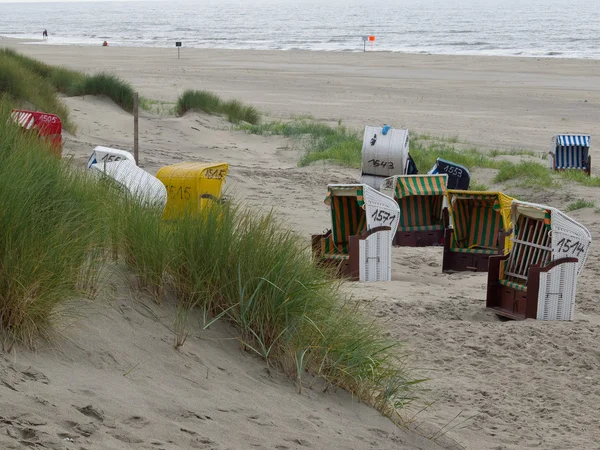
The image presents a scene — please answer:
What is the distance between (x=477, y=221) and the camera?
374 inches

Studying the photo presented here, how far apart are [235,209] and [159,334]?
43.6 inches

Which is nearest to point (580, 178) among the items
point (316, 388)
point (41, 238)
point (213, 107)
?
point (213, 107)

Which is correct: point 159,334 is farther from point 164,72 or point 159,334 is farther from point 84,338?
point 164,72

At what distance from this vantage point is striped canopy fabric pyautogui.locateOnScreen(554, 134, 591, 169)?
1605cm

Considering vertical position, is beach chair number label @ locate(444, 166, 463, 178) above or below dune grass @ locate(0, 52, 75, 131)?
below

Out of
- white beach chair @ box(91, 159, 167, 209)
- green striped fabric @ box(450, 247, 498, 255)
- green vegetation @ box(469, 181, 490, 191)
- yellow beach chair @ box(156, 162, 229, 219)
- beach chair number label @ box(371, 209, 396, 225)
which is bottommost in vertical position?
green striped fabric @ box(450, 247, 498, 255)

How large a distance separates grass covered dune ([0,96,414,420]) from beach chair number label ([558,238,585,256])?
8.14 feet

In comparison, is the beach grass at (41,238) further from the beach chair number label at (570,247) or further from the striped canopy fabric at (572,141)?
the striped canopy fabric at (572,141)

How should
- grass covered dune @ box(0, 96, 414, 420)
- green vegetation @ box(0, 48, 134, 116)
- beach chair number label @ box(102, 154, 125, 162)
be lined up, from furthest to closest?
green vegetation @ box(0, 48, 134, 116) < beach chair number label @ box(102, 154, 125, 162) < grass covered dune @ box(0, 96, 414, 420)

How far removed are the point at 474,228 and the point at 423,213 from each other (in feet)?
3.81

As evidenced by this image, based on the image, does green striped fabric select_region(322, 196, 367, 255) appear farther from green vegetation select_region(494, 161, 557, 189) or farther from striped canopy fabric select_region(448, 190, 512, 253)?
green vegetation select_region(494, 161, 557, 189)

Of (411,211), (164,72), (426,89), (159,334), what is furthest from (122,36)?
(159,334)

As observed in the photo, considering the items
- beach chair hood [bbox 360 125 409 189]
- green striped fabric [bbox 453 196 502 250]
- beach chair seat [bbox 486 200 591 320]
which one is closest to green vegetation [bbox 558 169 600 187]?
beach chair hood [bbox 360 125 409 189]

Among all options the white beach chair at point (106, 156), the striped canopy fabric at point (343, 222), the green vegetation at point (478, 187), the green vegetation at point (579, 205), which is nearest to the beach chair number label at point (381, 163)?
the green vegetation at point (478, 187)
